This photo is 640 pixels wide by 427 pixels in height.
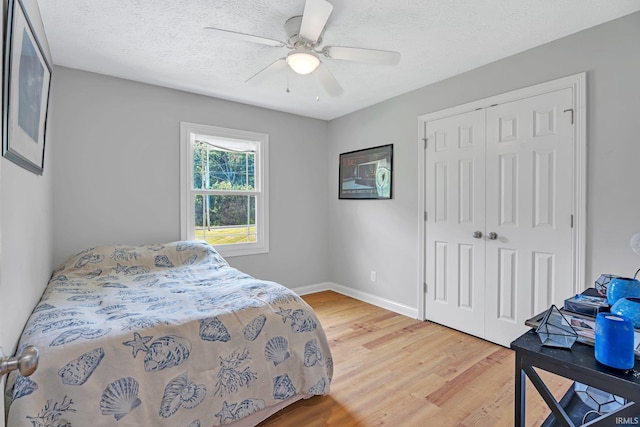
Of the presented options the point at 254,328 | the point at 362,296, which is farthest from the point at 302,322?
the point at 362,296

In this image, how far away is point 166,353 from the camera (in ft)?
4.68

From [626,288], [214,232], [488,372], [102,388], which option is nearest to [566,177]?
[626,288]

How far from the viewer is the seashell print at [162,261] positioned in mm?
2816

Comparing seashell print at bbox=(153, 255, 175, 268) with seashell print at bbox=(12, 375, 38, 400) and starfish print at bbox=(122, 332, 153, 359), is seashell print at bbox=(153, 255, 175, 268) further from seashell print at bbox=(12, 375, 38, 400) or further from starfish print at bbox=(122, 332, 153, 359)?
seashell print at bbox=(12, 375, 38, 400)

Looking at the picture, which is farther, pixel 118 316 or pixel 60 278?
pixel 60 278

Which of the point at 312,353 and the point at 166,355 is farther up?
the point at 166,355

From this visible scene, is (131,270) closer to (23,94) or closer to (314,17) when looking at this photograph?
(23,94)

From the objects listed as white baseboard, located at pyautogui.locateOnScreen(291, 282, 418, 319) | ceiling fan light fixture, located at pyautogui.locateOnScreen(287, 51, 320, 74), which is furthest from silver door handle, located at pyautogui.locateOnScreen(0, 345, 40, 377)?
white baseboard, located at pyautogui.locateOnScreen(291, 282, 418, 319)

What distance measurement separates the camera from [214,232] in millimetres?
3604

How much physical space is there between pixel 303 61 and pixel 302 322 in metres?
1.66


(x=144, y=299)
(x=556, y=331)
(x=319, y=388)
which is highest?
(x=556, y=331)

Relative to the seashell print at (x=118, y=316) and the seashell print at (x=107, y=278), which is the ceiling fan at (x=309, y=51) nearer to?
the seashell print at (x=118, y=316)

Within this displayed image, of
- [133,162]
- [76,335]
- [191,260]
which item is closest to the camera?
[76,335]

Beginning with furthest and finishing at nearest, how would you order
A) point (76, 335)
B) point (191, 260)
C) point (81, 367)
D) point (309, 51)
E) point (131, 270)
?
point (191, 260) → point (131, 270) → point (309, 51) → point (76, 335) → point (81, 367)
